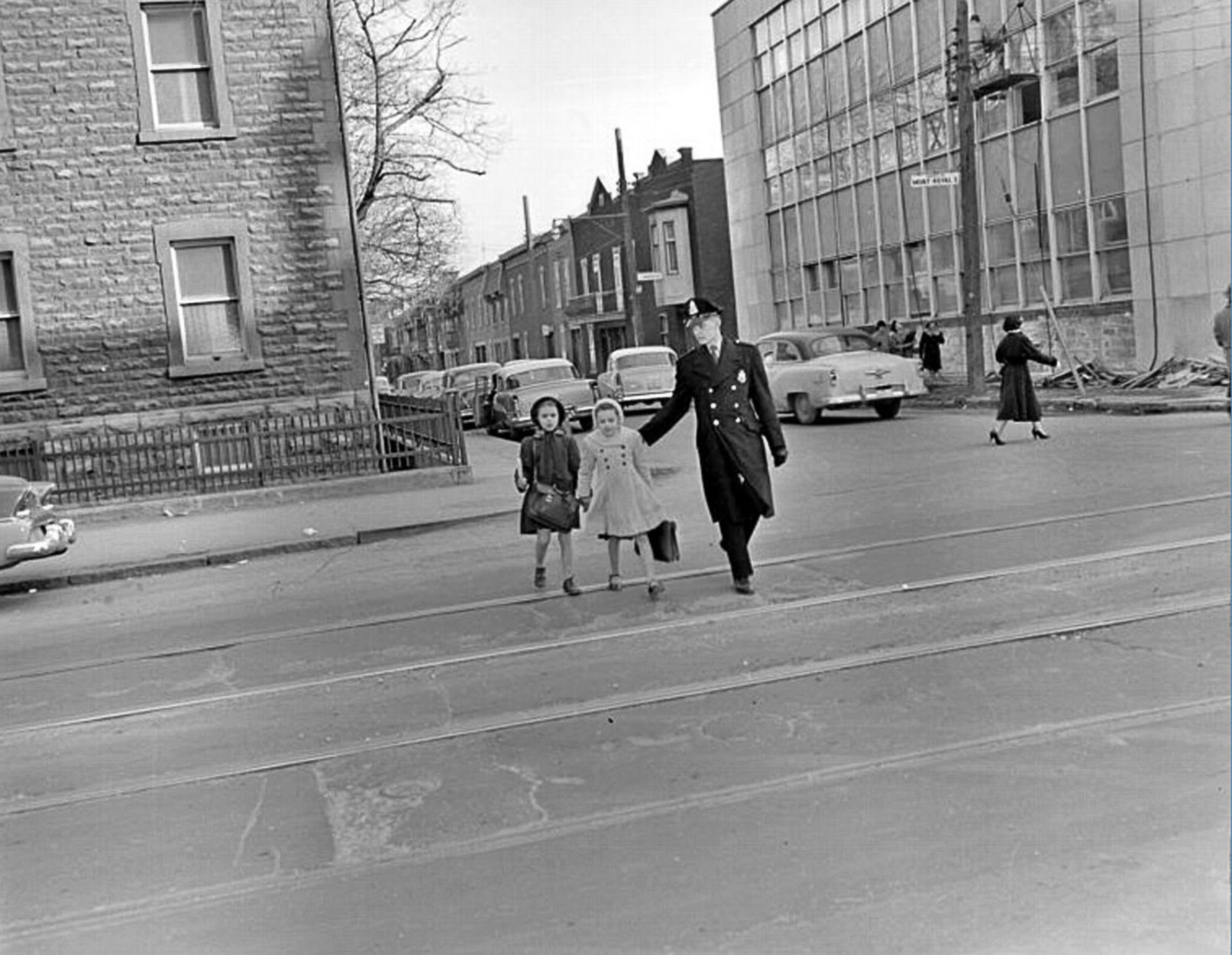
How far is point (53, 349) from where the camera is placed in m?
18.5

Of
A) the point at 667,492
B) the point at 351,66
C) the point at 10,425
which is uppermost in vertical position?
the point at 351,66

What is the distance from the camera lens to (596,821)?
461cm

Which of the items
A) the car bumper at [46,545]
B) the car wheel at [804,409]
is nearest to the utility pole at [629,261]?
the car wheel at [804,409]

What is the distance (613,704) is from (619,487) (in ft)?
9.09

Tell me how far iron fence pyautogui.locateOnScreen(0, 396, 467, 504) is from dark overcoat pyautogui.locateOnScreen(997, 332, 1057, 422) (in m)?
6.53

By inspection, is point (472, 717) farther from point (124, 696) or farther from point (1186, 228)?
point (1186, 228)

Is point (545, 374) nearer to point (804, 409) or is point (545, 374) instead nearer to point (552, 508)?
point (804, 409)

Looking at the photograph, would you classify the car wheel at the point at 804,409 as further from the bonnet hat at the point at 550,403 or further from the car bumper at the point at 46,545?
the car bumper at the point at 46,545

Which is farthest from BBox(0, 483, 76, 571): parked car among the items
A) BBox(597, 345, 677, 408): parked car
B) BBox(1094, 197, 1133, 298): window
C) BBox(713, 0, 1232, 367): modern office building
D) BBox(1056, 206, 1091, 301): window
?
BBox(1056, 206, 1091, 301): window

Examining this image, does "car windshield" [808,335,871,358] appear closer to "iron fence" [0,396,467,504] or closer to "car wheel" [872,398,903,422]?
"car wheel" [872,398,903,422]

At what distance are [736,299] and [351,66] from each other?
13.0 meters

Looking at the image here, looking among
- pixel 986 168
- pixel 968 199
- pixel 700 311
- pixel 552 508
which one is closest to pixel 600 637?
pixel 552 508

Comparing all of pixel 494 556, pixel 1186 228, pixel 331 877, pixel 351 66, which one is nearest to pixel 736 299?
pixel 351 66

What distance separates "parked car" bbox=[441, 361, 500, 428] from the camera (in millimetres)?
33094
